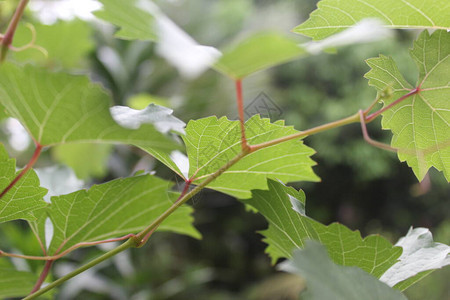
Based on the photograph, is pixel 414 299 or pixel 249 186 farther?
pixel 414 299

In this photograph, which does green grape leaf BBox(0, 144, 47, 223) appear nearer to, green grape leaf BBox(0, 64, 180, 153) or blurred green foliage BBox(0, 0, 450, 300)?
green grape leaf BBox(0, 64, 180, 153)

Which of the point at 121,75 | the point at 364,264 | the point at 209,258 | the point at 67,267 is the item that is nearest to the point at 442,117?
the point at 364,264

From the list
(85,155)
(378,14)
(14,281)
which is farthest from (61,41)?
(378,14)

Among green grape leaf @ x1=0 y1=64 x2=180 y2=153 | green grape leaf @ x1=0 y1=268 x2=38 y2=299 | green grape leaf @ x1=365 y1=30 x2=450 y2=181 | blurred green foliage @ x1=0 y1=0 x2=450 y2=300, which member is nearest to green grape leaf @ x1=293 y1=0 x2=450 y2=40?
green grape leaf @ x1=365 y1=30 x2=450 y2=181

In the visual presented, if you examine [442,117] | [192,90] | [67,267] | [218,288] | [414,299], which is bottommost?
[218,288]

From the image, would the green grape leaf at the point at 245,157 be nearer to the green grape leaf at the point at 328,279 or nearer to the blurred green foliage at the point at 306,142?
the green grape leaf at the point at 328,279

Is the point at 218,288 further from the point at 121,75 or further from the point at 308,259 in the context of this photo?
the point at 308,259

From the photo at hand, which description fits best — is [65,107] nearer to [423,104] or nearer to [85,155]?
[423,104]
